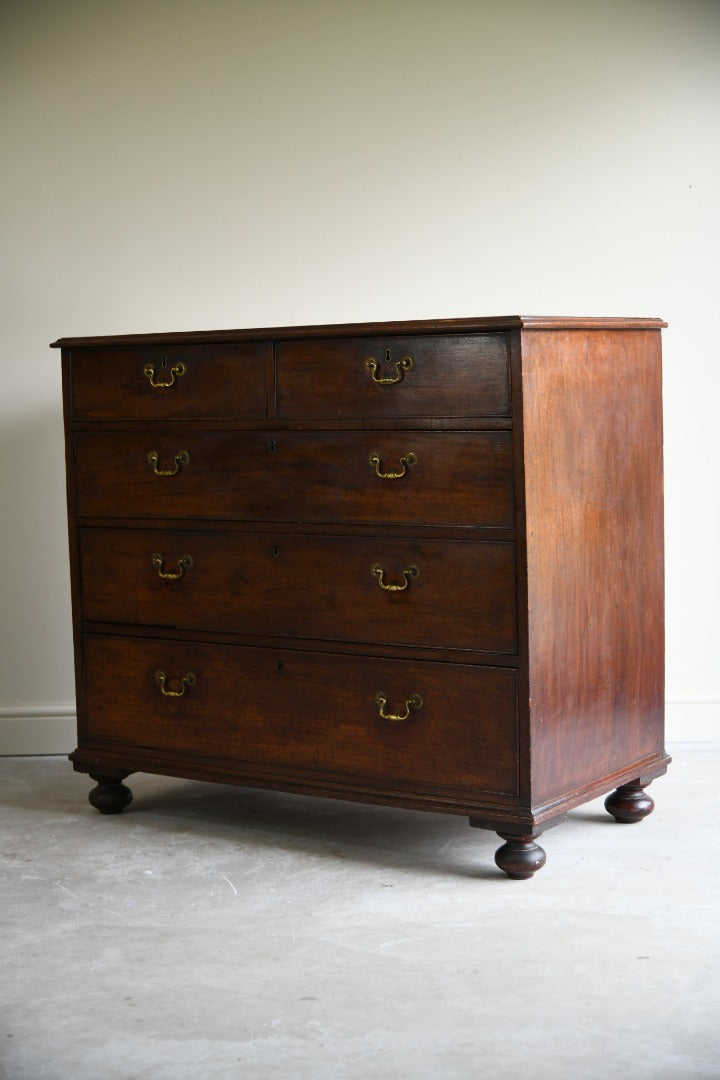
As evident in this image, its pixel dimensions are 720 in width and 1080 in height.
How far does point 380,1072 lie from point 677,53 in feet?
8.95

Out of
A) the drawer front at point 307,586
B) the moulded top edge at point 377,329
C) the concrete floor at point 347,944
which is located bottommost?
the concrete floor at point 347,944

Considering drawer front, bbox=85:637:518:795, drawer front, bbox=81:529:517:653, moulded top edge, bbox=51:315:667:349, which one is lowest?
drawer front, bbox=85:637:518:795

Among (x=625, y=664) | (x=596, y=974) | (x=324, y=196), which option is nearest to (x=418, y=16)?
(x=324, y=196)

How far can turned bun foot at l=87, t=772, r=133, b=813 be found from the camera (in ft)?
11.6

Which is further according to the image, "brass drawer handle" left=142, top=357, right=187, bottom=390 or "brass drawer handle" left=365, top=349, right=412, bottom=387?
"brass drawer handle" left=142, top=357, right=187, bottom=390

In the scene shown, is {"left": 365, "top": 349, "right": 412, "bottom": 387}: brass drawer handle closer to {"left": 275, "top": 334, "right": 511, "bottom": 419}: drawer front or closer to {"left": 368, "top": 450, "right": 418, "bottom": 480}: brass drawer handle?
{"left": 275, "top": 334, "right": 511, "bottom": 419}: drawer front

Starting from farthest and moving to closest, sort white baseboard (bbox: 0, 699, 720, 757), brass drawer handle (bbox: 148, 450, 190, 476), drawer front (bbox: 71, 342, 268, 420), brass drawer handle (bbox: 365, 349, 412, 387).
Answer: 1. white baseboard (bbox: 0, 699, 720, 757)
2. brass drawer handle (bbox: 148, 450, 190, 476)
3. drawer front (bbox: 71, 342, 268, 420)
4. brass drawer handle (bbox: 365, 349, 412, 387)

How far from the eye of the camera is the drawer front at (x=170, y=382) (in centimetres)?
317

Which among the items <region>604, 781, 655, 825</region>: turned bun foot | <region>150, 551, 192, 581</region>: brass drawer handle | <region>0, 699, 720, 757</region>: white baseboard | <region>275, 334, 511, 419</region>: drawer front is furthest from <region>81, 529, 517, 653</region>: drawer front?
<region>0, 699, 720, 757</region>: white baseboard

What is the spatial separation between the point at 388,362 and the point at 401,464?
0.20m

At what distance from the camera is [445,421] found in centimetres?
292

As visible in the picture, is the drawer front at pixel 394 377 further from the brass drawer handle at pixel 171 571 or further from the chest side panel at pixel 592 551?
the brass drawer handle at pixel 171 571

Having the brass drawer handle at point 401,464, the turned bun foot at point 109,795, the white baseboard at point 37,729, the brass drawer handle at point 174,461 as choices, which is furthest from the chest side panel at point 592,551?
the white baseboard at point 37,729

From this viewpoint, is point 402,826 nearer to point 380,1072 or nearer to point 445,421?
point 445,421
